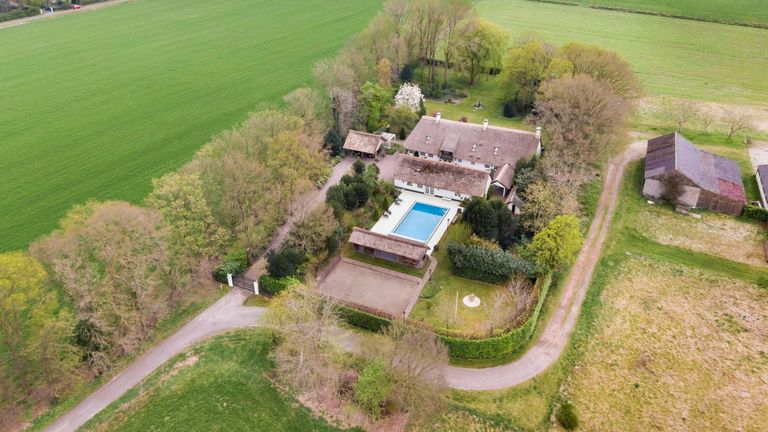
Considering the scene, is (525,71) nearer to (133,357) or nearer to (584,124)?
(584,124)

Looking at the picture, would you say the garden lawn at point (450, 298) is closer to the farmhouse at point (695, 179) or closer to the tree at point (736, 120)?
the farmhouse at point (695, 179)

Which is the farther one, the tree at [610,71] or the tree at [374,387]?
the tree at [610,71]

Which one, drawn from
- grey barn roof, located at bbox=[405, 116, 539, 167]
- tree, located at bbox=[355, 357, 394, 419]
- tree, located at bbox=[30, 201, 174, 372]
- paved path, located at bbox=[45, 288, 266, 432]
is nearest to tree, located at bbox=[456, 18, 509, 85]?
grey barn roof, located at bbox=[405, 116, 539, 167]

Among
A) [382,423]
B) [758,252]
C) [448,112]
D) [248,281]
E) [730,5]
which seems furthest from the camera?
[730,5]

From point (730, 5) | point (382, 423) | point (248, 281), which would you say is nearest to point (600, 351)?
point (382, 423)

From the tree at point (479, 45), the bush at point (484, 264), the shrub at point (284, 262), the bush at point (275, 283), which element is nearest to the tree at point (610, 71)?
the tree at point (479, 45)

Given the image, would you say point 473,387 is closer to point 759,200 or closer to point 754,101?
point 759,200

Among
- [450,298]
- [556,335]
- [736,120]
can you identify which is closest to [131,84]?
[450,298]
